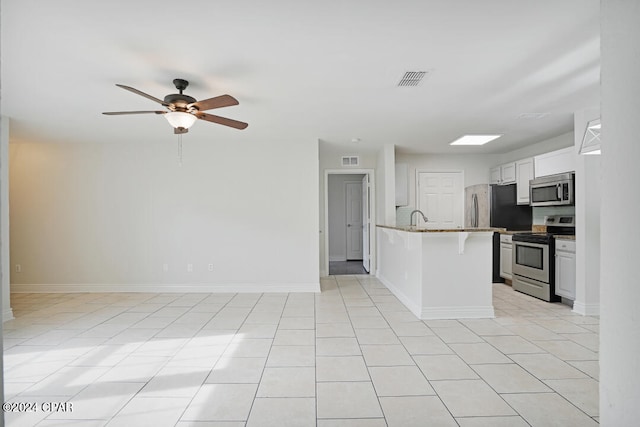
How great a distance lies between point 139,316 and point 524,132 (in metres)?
5.77

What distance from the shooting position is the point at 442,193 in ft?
23.0

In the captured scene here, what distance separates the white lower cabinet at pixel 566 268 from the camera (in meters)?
4.43

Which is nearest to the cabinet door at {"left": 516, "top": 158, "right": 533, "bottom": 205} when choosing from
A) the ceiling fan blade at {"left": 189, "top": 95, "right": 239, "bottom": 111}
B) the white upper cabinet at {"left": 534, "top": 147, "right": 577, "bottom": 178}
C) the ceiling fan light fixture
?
the white upper cabinet at {"left": 534, "top": 147, "right": 577, "bottom": 178}

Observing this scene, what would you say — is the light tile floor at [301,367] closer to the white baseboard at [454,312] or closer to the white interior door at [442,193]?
the white baseboard at [454,312]

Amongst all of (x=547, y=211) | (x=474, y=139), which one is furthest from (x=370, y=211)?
(x=547, y=211)

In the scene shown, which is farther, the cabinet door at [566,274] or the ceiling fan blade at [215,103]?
the cabinet door at [566,274]

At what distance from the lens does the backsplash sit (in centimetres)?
524

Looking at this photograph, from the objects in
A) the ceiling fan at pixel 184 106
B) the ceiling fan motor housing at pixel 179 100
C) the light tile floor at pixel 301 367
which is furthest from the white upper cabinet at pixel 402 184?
the ceiling fan motor housing at pixel 179 100

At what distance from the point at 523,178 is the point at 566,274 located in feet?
6.06

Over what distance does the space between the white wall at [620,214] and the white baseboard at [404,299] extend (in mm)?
2746

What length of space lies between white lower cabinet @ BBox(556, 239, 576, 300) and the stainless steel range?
0.08 m

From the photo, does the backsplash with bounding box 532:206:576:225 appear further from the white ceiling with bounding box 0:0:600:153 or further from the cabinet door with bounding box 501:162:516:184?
the white ceiling with bounding box 0:0:600:153

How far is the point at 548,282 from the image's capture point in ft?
15.8

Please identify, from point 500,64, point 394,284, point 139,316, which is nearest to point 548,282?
point 394,284
